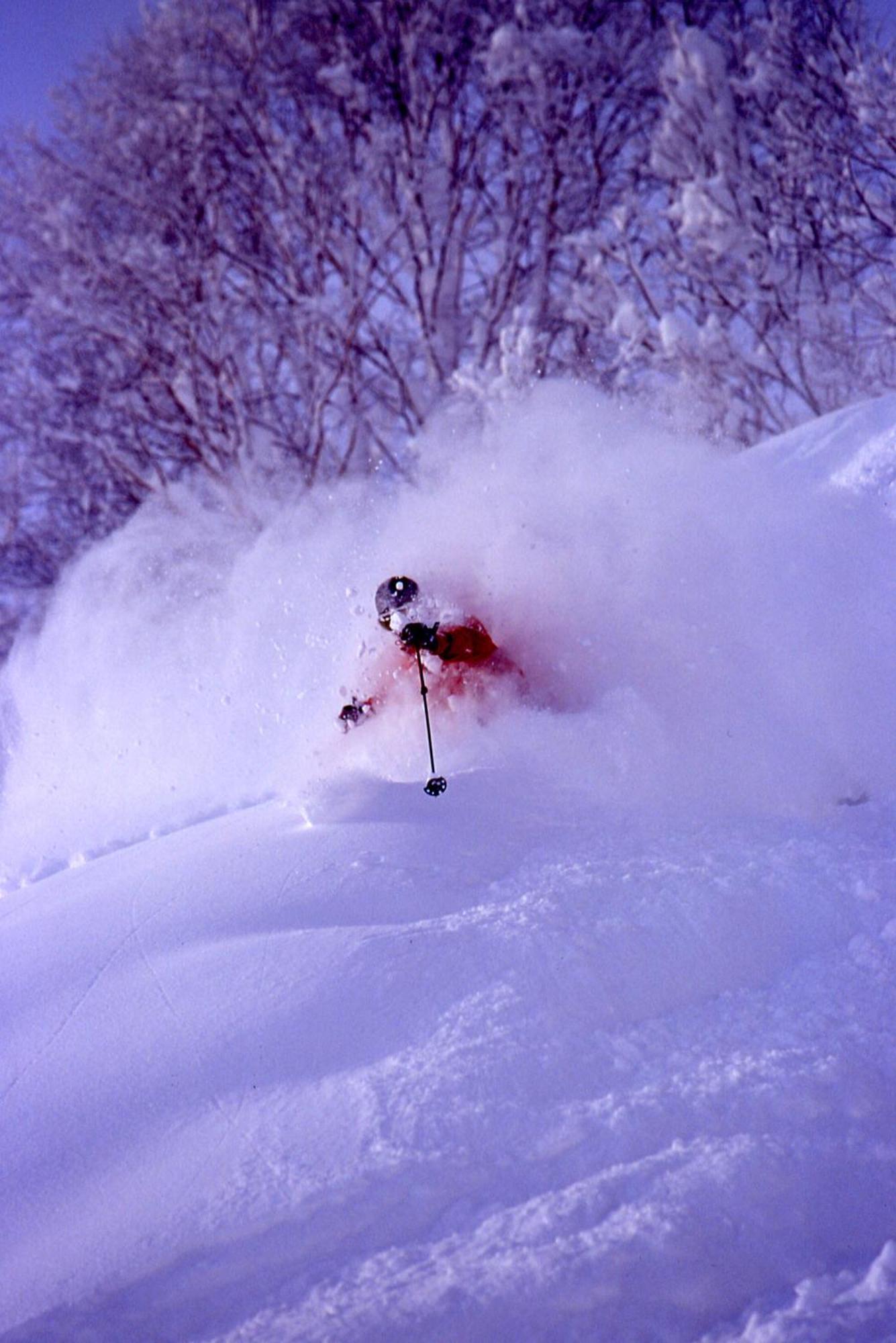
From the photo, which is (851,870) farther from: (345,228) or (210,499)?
(345,228)

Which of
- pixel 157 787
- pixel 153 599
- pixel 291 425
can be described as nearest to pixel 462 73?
pixel 291 425

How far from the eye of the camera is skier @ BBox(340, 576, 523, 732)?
8.66ft

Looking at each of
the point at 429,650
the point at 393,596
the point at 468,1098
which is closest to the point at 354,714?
the point at 429,650

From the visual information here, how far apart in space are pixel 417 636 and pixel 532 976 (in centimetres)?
119

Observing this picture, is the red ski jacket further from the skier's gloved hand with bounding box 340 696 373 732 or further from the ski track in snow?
the ski track in snow

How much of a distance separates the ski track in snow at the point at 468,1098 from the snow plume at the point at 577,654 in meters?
0.53

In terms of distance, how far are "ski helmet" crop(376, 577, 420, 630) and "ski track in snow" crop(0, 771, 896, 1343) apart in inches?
30.4

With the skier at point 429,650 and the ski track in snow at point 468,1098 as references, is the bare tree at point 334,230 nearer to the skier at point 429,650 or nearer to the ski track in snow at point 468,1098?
the skier at point 429,650

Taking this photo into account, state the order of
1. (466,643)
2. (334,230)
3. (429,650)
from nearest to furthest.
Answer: (429,650) → (466,643) → (334,230)

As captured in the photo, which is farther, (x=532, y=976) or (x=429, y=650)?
(x=429, y=650)

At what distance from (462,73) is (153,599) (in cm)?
580

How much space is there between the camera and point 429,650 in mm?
2707

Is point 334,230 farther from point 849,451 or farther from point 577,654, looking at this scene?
point 577,654

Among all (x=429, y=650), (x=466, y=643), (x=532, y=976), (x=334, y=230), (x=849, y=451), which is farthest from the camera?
(x=334, y=230)
